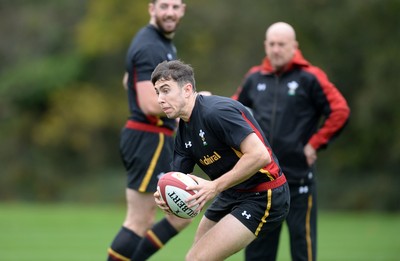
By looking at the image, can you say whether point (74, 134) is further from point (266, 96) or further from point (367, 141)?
point (266, 96)

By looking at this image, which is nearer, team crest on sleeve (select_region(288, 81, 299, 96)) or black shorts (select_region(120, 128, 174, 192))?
black shorts (select_region(120, 128, 174, 192))

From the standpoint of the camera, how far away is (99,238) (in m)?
14.9

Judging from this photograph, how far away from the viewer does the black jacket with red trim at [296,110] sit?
7.59 m

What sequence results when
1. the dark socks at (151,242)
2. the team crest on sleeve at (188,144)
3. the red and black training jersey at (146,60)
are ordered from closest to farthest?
the team crest on sleeve at (188,144), the red and black training jersey at (146,60), the dark socks at (151,242)

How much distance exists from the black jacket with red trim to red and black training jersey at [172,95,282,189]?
1476 mm

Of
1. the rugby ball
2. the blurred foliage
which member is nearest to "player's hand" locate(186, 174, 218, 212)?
the rugby ball

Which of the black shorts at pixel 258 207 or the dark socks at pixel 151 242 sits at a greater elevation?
the black shorts at pixel 258 207

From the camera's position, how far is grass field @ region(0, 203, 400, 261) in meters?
11.9

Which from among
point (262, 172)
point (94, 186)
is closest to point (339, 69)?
point (94, 186)

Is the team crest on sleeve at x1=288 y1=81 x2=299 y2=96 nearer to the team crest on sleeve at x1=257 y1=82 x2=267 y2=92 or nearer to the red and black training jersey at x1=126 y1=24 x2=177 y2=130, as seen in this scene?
the team crest on sleeve at x1=257 y1=82 x2=267 y2=92

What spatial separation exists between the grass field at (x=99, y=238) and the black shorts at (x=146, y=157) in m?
4.06

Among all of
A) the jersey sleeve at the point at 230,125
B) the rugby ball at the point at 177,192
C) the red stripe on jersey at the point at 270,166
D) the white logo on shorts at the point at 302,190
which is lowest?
the white logo on shorts at the point at 302,190

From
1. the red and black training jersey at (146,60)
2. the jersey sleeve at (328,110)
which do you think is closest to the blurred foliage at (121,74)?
the jersey sleeve at (328,110)

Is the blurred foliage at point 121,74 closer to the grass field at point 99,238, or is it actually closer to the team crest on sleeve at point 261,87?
the grass field at point 99,238
